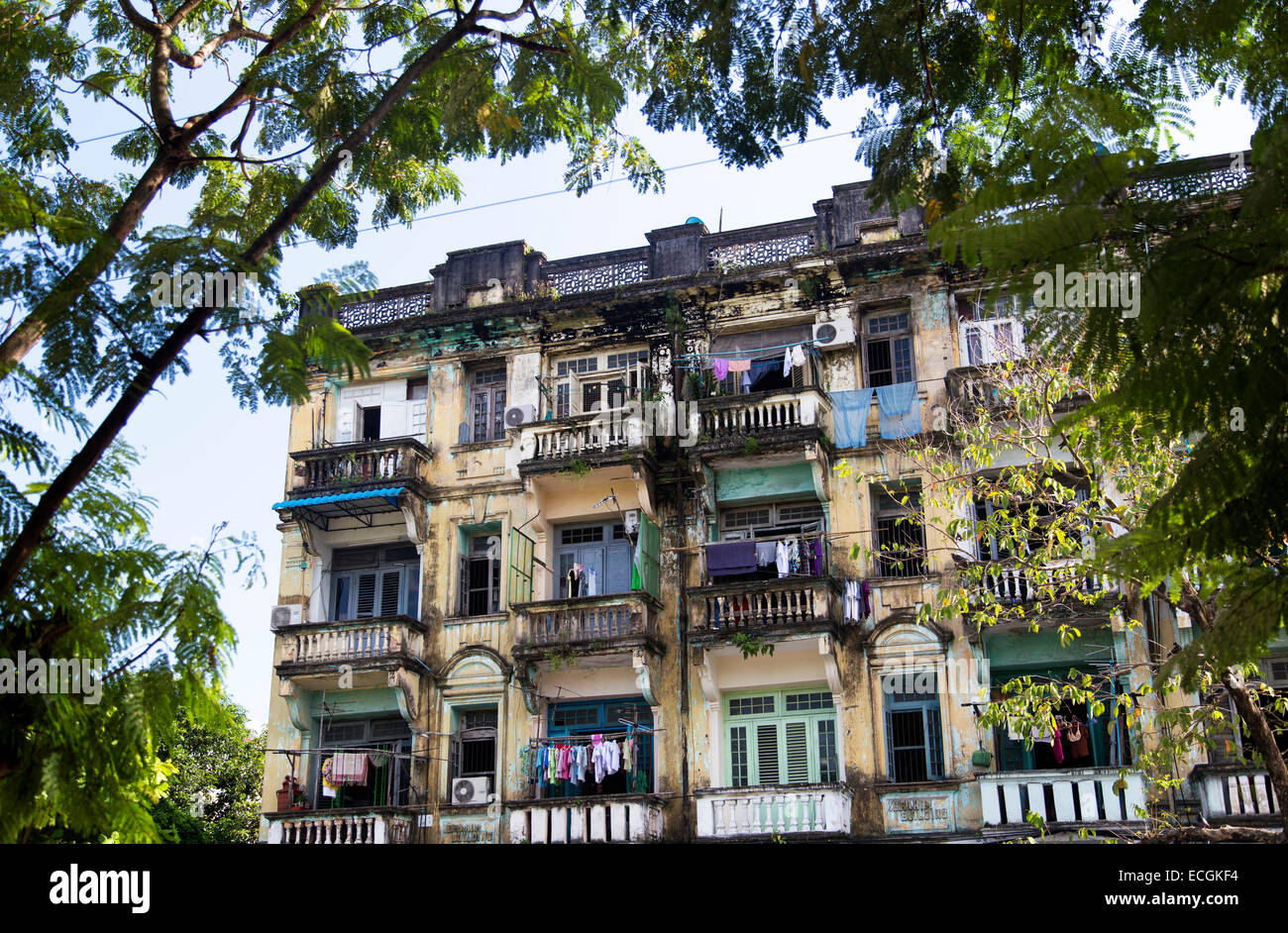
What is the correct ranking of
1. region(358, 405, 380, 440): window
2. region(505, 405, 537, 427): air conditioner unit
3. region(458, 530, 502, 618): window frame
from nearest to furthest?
region(458, 530, 502, 618): window frame < region(505, 405, 537, 427): air conditioner unit < region(358, 405, 380, 440): window

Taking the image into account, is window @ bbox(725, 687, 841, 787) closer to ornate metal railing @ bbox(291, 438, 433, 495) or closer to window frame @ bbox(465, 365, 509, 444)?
window frame @ bbox(465, 365, 509, 444)

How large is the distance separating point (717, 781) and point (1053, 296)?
1797 centimetres

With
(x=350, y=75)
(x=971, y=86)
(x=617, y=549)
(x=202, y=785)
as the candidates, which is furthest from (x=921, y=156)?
(x=202, y=785)

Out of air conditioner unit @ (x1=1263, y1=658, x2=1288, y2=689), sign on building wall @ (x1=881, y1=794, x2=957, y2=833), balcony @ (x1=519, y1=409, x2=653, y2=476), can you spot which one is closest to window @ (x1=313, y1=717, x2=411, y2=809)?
balcony @ (x1=519, y1=409, x2=653, y2=476)

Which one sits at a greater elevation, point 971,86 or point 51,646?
point 971,86

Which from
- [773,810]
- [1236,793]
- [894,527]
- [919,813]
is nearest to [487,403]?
[894,527]

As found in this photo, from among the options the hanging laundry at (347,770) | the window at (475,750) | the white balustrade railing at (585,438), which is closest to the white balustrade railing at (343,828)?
the hanging laundry at (347,770)

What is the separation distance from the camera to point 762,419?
23.0m

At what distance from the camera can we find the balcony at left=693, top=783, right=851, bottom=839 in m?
20.6

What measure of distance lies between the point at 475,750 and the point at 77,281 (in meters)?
18.1

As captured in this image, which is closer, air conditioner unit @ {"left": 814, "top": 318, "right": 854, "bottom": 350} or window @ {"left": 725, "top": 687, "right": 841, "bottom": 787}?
window @ {"left": 725, "top": 687, "right": 841, "bottom": 787}

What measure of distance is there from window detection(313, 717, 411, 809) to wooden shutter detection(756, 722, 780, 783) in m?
5.99
